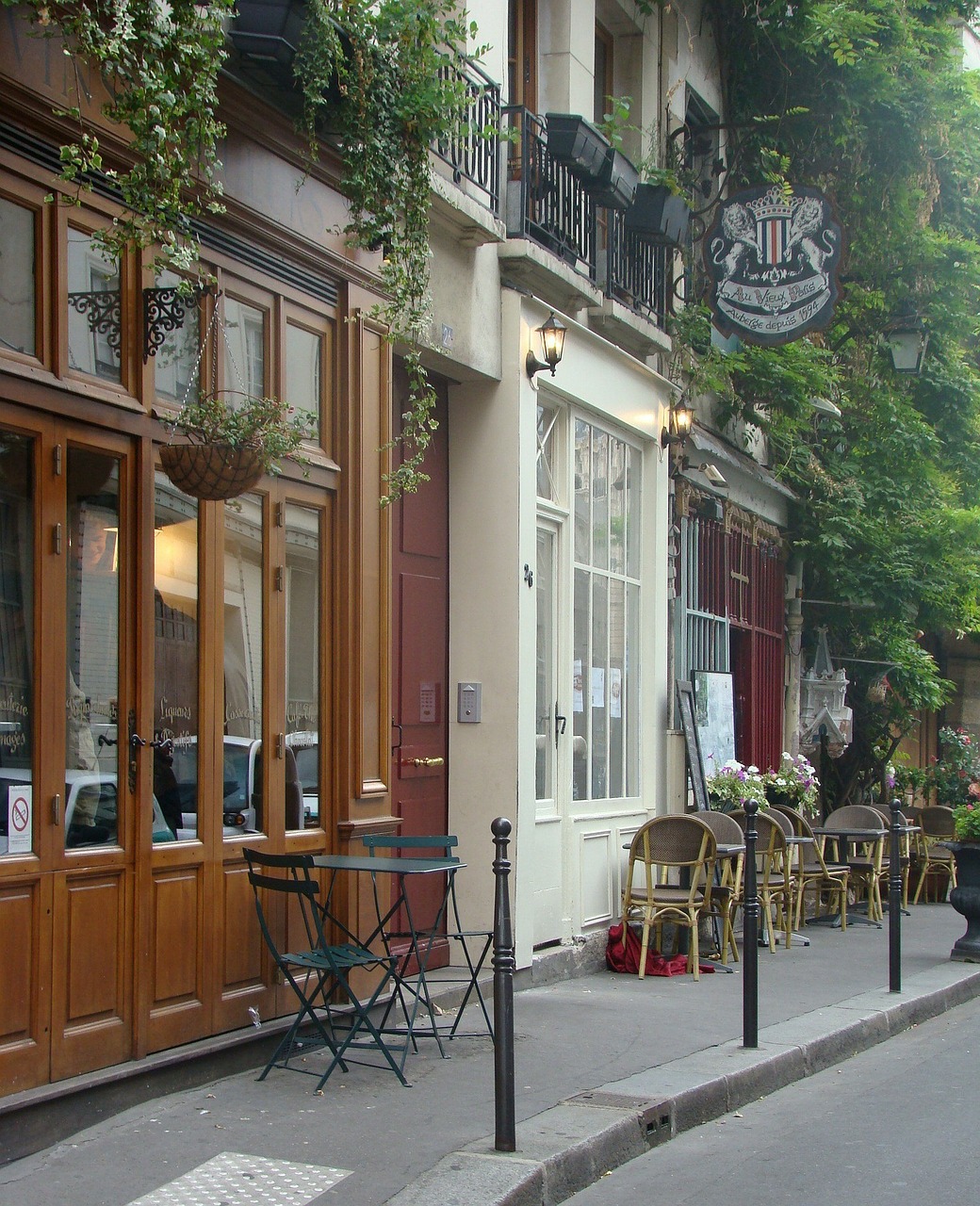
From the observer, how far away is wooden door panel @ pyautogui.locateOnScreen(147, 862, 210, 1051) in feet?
20.6

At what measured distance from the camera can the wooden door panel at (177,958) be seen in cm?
627

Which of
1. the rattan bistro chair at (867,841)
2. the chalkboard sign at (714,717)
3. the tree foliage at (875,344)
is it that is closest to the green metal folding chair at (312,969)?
the chalkboard sign at (714,717)

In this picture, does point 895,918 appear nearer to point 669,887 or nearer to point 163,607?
point 669,887

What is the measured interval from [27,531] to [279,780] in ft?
7.05

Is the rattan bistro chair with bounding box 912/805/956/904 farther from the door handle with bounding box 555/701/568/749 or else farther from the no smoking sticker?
the no smoking sticker

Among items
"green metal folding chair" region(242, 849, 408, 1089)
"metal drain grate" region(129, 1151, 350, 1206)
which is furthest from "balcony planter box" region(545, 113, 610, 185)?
"metal drain grate" region(129, 1151, 350, 1206)

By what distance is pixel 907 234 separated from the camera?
15.8 m

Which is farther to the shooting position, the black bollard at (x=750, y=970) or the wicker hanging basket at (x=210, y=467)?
the black bollard at (x=750, y=970)

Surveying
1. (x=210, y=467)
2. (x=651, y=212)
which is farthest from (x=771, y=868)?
(x=210, y=467)

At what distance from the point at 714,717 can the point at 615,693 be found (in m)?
1.90

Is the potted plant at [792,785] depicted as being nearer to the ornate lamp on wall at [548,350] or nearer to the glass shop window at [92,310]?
the ornate lamp on wall at [548,350]

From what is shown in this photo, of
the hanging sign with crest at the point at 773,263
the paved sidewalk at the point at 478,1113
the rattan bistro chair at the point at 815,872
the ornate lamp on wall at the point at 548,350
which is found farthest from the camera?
the rattan bistro chair at the point at 815,872

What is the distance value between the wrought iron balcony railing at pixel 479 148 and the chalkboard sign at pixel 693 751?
15.0 ft

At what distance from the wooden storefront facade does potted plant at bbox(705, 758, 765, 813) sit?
543 centimetres
